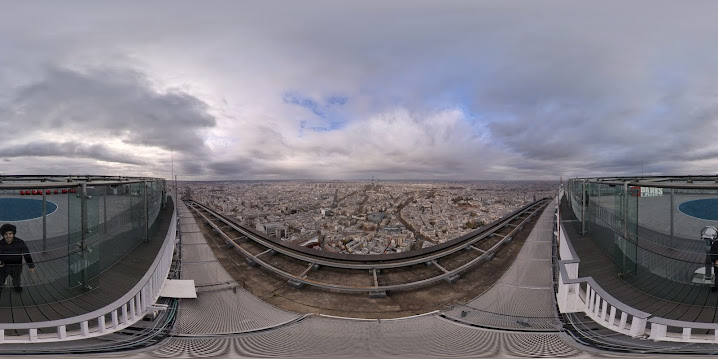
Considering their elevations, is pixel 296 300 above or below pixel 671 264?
below

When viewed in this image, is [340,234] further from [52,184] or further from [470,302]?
[52,184]

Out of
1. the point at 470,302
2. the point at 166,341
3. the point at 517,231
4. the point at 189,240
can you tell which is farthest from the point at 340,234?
the point at 166,341

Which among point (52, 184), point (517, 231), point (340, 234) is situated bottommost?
point (340, 234)

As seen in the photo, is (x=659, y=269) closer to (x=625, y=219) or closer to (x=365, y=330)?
(x=625, y=219)

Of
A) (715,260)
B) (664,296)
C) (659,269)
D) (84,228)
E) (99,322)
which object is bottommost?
(99,322)

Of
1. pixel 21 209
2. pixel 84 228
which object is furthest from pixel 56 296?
pixel 21 209

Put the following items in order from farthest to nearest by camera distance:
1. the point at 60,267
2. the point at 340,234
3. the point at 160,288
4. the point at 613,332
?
the point at 340,234, the point at 160,288, the point at 60,267, the point at 613,332

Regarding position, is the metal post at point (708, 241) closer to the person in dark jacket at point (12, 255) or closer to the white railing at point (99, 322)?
the white railing at point (99, 322)

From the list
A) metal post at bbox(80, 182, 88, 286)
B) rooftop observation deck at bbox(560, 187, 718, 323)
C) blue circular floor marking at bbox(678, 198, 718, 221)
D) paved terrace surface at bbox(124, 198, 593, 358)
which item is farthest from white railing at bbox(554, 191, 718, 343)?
metal post at bbox(80, 182, 88, 286)
